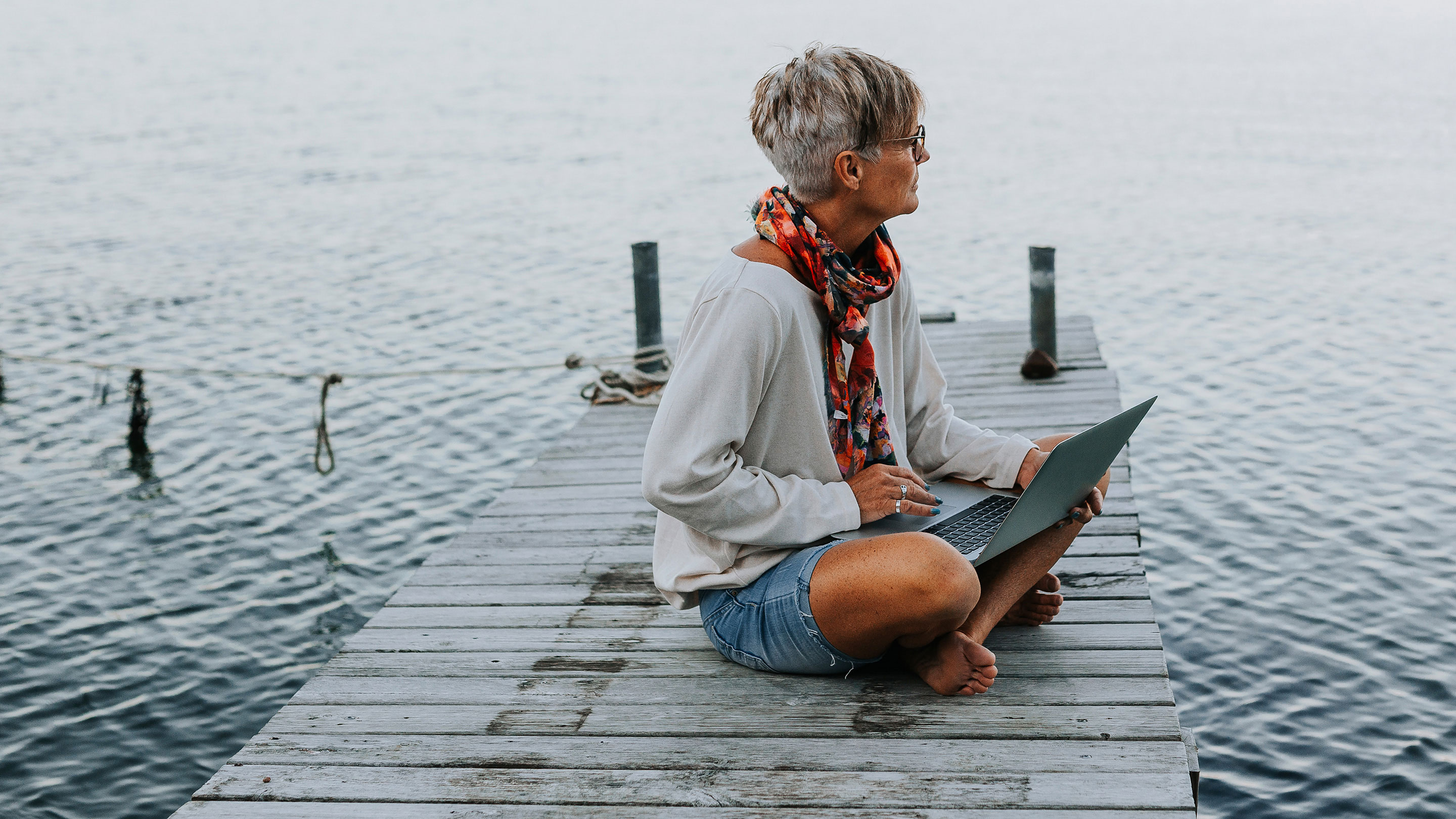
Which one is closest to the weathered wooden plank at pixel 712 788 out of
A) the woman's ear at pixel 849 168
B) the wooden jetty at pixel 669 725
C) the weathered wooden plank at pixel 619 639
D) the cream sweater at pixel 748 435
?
the wooden jetty at pixel 669 725

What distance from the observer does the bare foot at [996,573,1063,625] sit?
302 centimetres

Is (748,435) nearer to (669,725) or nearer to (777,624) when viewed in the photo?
(777,624)

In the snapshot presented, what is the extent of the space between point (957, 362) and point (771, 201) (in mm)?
4142

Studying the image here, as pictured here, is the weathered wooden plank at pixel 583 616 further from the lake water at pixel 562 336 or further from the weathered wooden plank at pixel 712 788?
the lake water at pixel 562 336

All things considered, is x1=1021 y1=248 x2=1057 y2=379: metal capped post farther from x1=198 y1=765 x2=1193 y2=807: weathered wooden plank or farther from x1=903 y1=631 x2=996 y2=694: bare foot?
x1=198 y1=765 x2=1193 y2=807: weathered wooden plank

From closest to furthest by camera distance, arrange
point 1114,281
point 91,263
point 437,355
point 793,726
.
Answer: point 793,726 → point 437,355 → point 1114,281 → point 91,263

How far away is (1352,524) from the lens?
5840 mm

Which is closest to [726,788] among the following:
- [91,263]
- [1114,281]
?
[1114,281]

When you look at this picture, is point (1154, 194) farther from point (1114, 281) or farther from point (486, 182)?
point (486, 182)

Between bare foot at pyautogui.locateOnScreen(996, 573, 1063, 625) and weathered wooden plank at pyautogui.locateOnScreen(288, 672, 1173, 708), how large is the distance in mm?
272

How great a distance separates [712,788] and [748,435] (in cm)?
68

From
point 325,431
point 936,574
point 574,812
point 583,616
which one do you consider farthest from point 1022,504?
point 325,431

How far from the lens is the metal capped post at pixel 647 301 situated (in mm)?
6410

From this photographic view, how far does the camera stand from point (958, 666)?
2643mm
